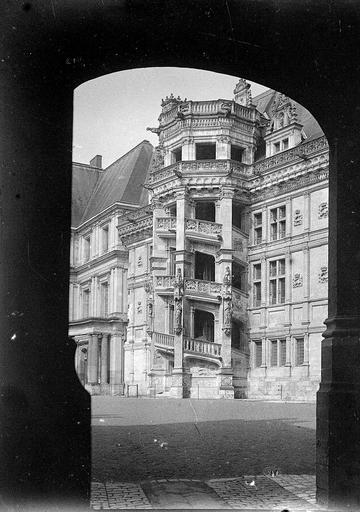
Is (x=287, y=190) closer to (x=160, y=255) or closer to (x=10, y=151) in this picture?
(x=160, y=255)

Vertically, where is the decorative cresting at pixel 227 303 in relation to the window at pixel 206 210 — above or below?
below

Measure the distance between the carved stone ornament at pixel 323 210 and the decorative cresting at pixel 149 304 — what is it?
4.80 metres

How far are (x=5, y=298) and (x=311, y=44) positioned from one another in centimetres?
359

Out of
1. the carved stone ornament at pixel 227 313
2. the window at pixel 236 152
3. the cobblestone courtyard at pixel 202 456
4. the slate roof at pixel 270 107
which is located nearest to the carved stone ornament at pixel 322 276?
the carved stone ornament at pixel 227 313

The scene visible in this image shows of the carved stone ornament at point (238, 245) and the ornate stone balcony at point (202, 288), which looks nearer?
the carved stone ornament at point (238, 245)

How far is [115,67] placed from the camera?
19.2 ft

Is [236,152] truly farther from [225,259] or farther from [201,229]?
[225,259]

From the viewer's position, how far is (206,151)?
50.6 ft

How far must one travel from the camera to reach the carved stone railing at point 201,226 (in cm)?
1339

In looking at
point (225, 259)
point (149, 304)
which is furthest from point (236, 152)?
point (149, 304)

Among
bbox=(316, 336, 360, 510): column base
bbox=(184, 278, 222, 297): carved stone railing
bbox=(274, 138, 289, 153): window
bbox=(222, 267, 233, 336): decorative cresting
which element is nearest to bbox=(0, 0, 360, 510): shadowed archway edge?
bbox=(316, 336, 360, 510): column base

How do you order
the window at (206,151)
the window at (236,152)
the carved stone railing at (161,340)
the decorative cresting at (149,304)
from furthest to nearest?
the carved stone railing at (161,340) → the window at (206,151) → the decorative cresting at (149,304) → the window at (236,152)

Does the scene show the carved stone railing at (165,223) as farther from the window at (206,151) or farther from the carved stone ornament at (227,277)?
the carved stone ornament at (227,277)

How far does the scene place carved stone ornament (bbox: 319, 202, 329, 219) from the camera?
633 inches
